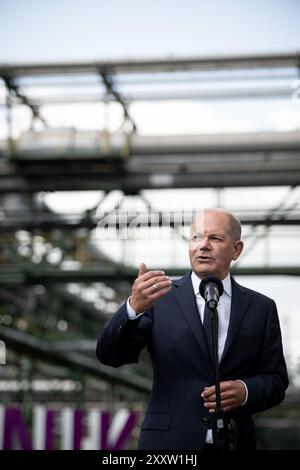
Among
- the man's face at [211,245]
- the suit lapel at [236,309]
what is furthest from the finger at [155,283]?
the suit lapel at [236,309]

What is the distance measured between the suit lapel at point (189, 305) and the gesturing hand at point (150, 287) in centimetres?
33

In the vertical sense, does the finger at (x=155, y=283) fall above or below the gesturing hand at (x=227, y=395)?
above

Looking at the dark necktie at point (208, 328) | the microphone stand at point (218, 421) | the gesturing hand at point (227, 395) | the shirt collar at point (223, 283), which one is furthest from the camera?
the shirt collar at point (223, 283)

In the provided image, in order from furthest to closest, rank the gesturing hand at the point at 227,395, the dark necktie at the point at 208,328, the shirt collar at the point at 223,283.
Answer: the shirt collar at the point at 223,283 → the dark necktie at the point at 208,328 → the gesturing hand at the point at 227,395

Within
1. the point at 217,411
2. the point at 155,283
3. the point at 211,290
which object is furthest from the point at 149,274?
the point at 217,411

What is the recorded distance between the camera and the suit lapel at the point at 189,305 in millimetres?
3619

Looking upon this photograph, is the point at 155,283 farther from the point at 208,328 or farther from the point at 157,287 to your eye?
the point at 208,328

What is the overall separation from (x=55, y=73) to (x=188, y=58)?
1.77 meters

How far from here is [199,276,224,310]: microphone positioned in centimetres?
338

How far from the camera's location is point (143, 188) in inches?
456

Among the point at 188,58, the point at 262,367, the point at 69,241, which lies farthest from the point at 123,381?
the point at 262,367

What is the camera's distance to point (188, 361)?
3.62 metres

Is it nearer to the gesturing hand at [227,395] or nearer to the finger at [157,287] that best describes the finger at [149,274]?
the finger at [157,287]
